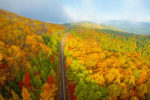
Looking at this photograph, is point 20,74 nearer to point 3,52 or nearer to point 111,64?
point 3,52

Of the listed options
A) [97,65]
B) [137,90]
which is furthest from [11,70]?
[137,90]

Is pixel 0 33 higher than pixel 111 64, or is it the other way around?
pixel 0 33

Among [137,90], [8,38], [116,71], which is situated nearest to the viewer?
[137,90]

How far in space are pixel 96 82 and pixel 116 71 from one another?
1971cm

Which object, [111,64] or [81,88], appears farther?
[111,64]

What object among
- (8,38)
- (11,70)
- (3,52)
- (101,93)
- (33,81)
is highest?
(8,38)

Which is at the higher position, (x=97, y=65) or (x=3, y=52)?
(x=3, y=52)

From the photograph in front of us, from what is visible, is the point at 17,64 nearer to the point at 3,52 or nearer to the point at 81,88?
the point at 3,52

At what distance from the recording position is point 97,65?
61.2m

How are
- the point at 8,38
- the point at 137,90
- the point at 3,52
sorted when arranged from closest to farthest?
the point at 3,52 → the point at 137,90 → the point at 8,38

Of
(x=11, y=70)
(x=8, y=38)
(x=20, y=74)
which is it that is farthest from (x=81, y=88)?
(x=8, y=38)

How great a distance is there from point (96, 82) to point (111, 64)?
90.5ft

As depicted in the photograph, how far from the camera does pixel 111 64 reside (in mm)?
64938

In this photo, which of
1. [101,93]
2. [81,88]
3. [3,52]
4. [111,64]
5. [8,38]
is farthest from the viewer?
[111,64]
